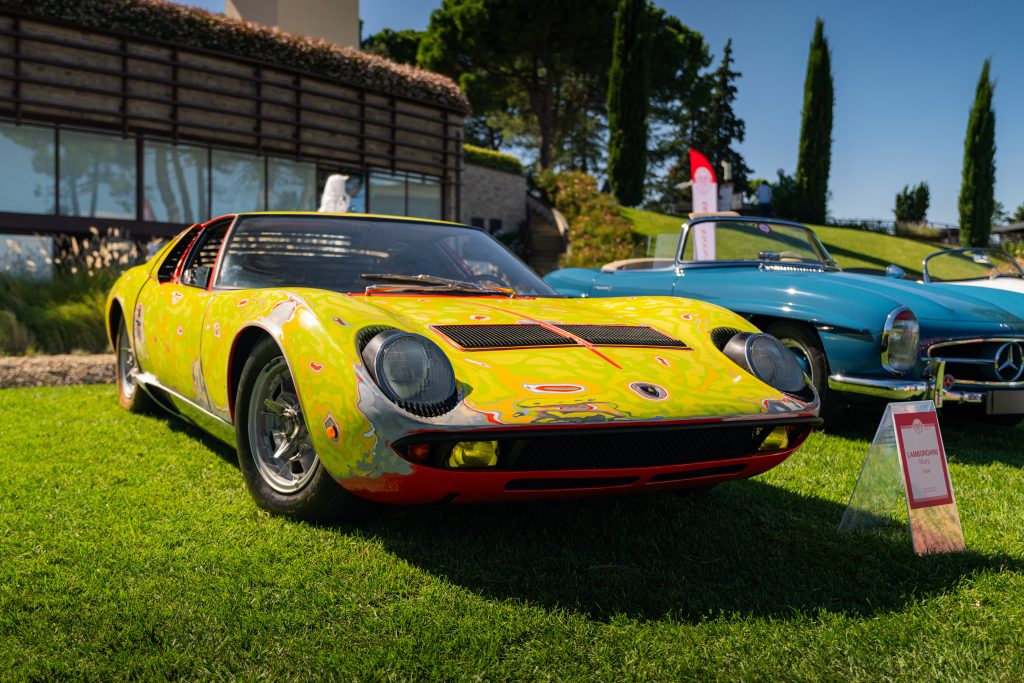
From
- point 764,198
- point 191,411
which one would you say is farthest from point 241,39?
point 764,198

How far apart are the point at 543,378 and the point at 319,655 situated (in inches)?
40.9

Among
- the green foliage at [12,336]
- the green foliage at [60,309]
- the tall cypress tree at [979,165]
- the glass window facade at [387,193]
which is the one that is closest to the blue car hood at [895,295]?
the green foliage at [60,309]

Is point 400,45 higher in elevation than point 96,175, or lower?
higher

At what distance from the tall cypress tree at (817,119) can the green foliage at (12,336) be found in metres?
29.9

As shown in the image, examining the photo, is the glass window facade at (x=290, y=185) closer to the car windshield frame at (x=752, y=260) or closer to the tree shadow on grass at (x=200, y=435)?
the car windshield frame at (x=752, y=260)

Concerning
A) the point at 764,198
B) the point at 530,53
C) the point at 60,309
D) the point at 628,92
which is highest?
the point at 530,53

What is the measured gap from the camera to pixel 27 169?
12977 mm

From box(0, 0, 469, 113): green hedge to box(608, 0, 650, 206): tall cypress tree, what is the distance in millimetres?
10497

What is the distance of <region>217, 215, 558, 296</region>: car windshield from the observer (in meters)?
3.61

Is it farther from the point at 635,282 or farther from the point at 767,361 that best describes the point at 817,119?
the point at 767,361

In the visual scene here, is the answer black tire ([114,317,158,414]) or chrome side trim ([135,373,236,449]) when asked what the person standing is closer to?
black tire ([114,317,158,414])

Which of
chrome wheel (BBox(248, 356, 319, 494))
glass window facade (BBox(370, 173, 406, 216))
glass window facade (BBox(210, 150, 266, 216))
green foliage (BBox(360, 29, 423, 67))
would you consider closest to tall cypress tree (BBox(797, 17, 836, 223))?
green foliage (BBox(360, 29, 423, 67))

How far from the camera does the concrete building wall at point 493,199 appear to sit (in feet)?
73.9

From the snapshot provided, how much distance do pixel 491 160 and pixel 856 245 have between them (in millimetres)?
12586
